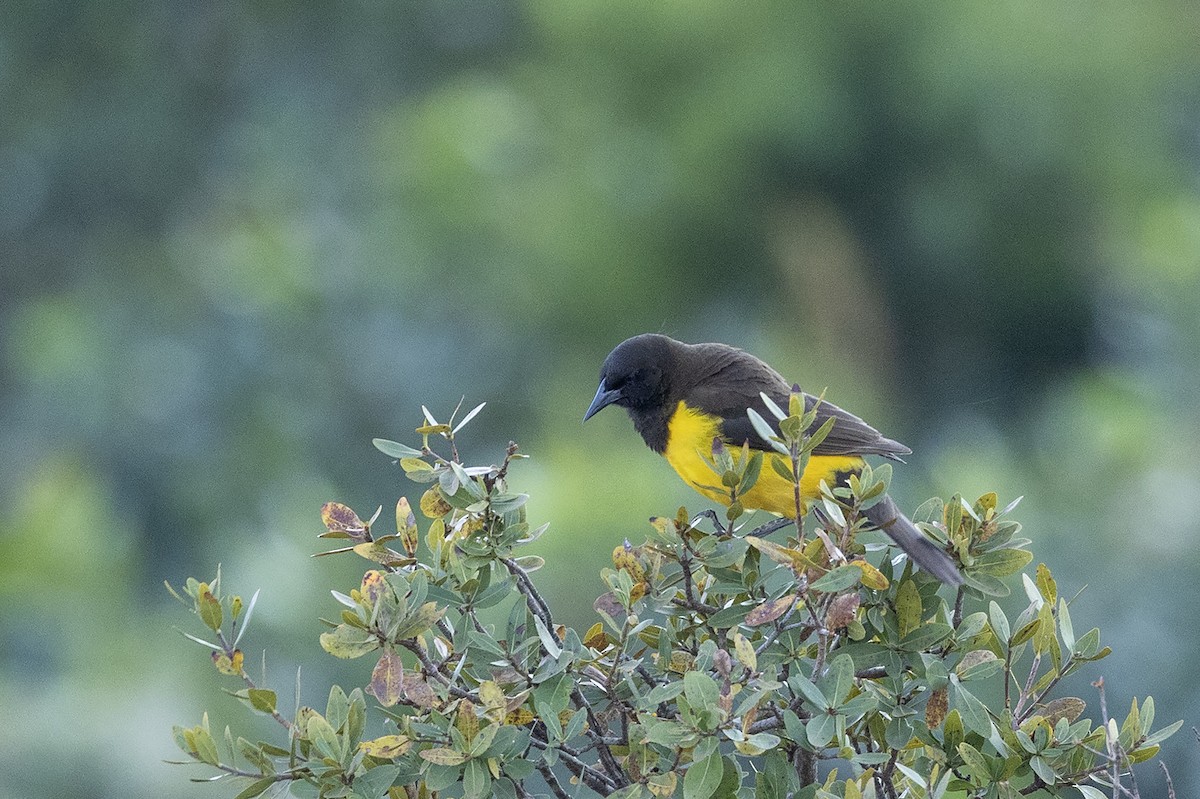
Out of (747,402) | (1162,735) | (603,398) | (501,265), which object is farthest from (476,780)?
(501,265)

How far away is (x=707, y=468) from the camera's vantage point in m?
3.22

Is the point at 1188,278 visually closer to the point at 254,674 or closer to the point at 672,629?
the point at 254,674

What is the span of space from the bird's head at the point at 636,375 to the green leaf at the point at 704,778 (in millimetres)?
2026

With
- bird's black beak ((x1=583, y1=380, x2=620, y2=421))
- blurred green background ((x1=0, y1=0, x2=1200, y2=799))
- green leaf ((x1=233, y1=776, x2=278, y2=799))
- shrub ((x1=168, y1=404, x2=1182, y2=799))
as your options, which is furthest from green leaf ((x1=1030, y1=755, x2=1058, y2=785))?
blurred green background ((x1=0, y1=0, x2=1200, y2=799))

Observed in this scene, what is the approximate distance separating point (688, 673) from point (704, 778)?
0.13 metres

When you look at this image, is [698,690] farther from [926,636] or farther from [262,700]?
[262,700]

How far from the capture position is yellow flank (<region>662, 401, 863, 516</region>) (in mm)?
3203

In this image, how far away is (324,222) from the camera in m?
10.5

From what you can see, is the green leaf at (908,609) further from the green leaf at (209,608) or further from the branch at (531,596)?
the green leaf at (209,608)

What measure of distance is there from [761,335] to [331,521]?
20.0 ft

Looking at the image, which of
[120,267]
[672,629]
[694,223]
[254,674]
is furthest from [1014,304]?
[672,629]

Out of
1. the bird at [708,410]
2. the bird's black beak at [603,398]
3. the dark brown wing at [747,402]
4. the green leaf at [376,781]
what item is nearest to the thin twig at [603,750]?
the green leaf at [376,781]

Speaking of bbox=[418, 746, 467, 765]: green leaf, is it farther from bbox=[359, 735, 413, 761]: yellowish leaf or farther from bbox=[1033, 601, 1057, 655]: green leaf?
bbox=[1033, 601, 1057, 655]: green leaf

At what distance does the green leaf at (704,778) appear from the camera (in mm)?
1664
